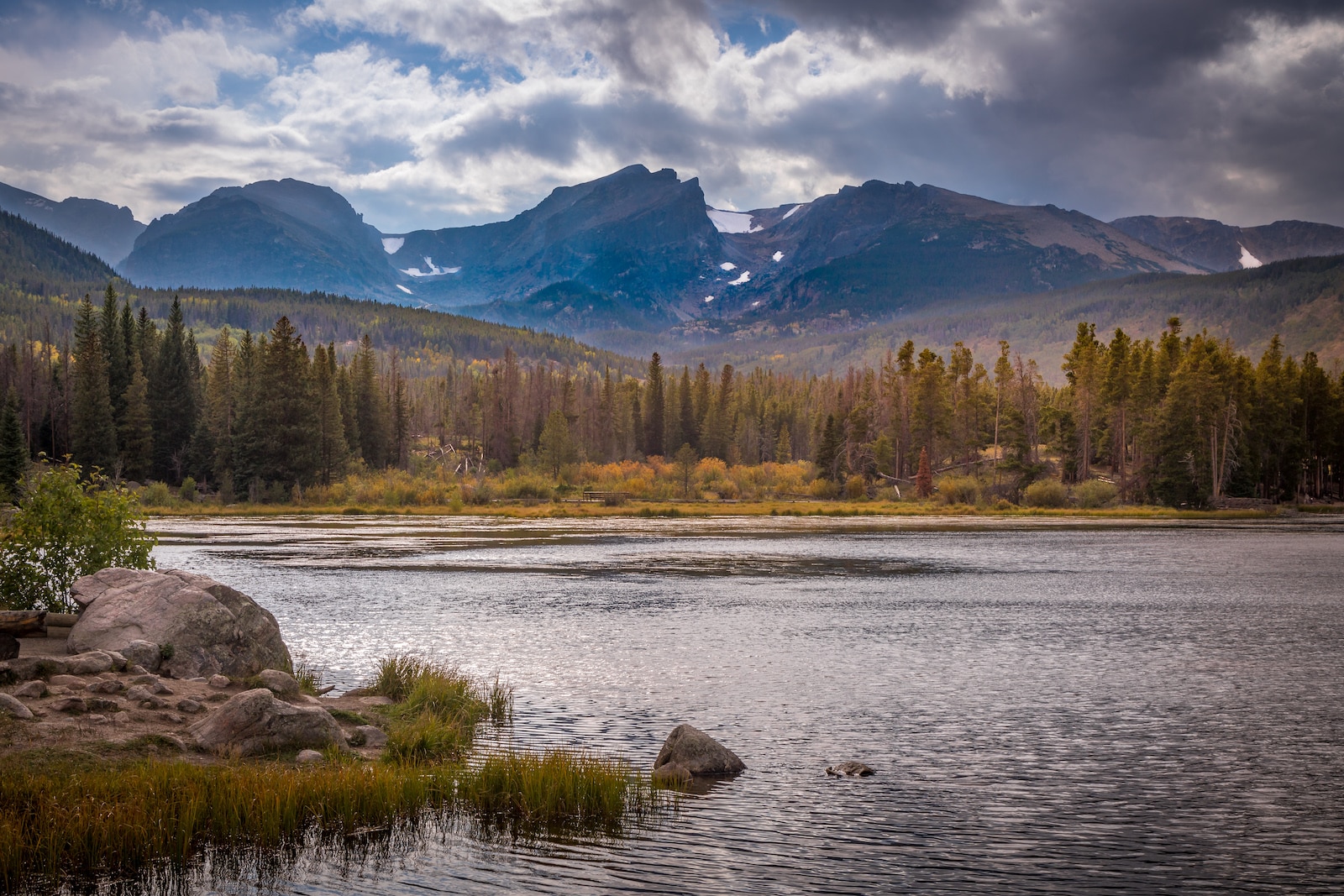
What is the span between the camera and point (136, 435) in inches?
4520

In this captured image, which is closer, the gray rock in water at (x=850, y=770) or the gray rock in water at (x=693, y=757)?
the gray rock in water at (x=693, y=757)

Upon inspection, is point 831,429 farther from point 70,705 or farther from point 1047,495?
point 70,705

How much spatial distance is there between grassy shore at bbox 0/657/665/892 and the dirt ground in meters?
0.21

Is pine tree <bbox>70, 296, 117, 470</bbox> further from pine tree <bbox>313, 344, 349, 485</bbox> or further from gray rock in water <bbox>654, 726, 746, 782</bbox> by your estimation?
gray rock in water <bbox>654, 726, 746, 782</bbox>

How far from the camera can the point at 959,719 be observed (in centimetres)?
2100

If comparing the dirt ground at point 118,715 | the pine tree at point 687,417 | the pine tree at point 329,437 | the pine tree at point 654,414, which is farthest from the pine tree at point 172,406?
the dirt ground at point 118,715

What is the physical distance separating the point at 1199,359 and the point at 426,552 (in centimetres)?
9121

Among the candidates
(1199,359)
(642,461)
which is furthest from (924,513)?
(642,461)

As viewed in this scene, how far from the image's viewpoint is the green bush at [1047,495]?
116 m

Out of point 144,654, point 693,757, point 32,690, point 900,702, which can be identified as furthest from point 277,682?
point 900,702

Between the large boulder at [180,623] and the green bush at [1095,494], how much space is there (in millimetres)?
107757

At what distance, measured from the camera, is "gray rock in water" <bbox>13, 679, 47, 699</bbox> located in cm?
1650

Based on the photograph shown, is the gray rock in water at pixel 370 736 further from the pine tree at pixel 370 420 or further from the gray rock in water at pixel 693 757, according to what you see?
the pine tree at pixel 370 420

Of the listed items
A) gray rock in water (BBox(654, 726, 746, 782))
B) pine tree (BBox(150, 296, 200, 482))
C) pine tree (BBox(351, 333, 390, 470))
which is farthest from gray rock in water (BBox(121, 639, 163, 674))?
pine tree (BBox(351, 333, 390, 470))
